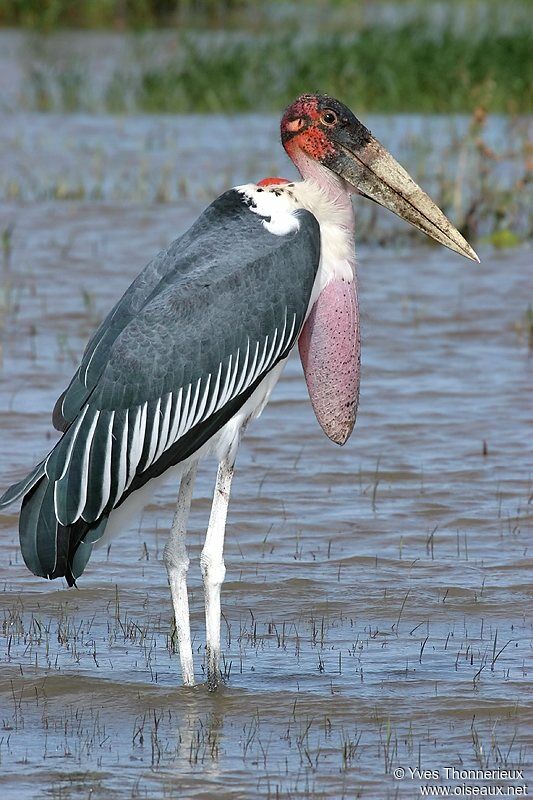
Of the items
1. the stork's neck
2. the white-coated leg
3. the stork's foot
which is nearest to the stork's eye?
the stork's neck

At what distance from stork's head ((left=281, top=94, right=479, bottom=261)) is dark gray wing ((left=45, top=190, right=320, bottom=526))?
0.29m

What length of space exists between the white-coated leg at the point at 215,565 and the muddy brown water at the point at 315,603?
11cm

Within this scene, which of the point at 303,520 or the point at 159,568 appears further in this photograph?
the point at 303,520

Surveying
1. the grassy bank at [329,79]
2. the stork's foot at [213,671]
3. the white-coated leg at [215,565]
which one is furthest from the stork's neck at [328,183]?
the grassy bank at [329,79]

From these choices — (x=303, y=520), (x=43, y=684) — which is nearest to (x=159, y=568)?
(x=303, y=520)

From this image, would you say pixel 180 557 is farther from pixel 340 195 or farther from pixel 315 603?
pixel 340 195

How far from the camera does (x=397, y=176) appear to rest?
5.13 m

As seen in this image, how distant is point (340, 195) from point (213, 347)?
25.4 inches

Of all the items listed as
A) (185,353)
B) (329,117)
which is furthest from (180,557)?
(329,117)

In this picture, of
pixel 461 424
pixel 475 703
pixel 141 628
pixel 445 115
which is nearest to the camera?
pixel 475 703

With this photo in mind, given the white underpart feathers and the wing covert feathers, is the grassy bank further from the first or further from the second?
the wing covert feathers

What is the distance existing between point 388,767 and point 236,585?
162cm

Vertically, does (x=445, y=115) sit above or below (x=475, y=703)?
above

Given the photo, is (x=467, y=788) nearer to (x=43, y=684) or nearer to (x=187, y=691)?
(x=187, y=691)
